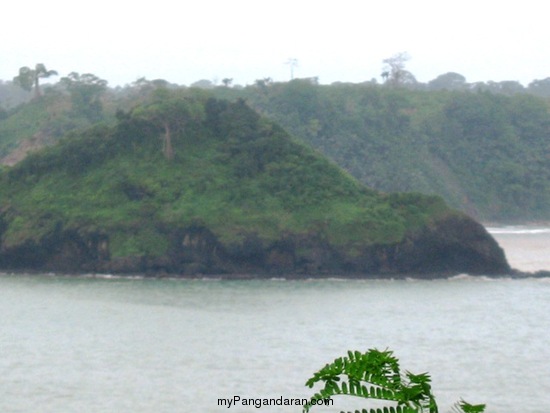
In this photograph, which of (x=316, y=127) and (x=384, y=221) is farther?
(x=316, y=127)

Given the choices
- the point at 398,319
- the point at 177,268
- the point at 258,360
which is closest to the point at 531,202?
the point at 177,268

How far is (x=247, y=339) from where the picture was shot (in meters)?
27.2

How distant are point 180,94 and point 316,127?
23.7 metres

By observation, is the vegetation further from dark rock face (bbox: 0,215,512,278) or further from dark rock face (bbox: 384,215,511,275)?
dark rock face (bbox: 384,215,511,275)

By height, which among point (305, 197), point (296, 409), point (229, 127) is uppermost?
point (229, 127)

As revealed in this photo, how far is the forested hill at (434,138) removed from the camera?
2908 inches

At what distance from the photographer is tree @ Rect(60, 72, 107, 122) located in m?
69.3

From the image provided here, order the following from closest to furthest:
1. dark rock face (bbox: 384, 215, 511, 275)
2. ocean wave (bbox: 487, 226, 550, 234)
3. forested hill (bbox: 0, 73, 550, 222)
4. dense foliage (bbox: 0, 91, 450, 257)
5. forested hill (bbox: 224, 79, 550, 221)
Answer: dark rock face (bbox: 384, 215, 511, 275), dense foliage (bbox: 0, 91, 450, 257), ocean wave (bbox: 487, 226, 550, 234), forested hill (bbox: 0, 73, 550, 222), forested hill (bbox: 224, 79, 550, 221)

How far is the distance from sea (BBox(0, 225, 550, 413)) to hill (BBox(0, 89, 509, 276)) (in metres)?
1.45

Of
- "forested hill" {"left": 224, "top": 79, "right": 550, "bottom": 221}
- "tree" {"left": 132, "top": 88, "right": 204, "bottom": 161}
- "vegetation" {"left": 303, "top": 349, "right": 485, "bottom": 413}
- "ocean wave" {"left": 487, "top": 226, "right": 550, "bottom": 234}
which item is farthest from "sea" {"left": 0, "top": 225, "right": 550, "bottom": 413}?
"forested hill" {"left": 224, "top": 79, "right": 550, "bottom": 221}

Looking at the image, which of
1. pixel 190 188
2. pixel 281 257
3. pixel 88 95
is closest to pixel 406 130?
pixel 88 95

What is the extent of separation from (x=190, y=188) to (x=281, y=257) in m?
5.84

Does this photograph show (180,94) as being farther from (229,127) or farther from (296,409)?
(296,409)

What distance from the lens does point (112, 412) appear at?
62.2ft
